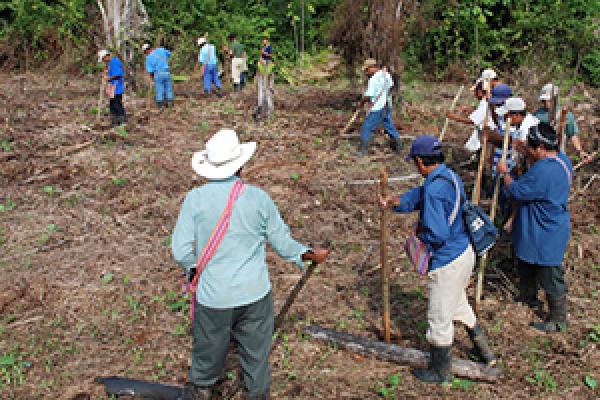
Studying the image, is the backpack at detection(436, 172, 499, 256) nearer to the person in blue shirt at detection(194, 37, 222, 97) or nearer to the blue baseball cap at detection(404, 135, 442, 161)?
the blue baseball cap at detection(404, 135, 442, 161)

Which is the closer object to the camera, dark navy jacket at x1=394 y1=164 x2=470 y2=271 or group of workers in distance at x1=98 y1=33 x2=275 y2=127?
dark navy jacket at x1=394 y1=164 x2=470 y2=271

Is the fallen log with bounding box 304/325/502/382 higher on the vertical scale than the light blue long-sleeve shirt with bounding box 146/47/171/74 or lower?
lower

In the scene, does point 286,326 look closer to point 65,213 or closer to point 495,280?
point 495,280

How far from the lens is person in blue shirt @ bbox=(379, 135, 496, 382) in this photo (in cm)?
359

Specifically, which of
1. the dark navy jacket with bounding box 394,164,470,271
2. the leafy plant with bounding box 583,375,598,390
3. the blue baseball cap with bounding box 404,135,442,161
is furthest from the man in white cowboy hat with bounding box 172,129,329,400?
the leafy plant with bounding box 583,375,598,390

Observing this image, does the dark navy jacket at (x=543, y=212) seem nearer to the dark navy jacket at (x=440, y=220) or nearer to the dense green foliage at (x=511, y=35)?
the dark navy jacket at (x=440, y=220)

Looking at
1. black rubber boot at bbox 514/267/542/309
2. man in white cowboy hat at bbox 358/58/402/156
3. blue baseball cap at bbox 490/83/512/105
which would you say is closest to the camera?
black rubber boot at bbox 514/267/542/309

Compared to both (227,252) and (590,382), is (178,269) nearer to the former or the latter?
(227,252)

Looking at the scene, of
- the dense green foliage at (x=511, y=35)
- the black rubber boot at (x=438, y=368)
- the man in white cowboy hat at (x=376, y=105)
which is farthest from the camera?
the dense green foliage at (x=511, y=35)

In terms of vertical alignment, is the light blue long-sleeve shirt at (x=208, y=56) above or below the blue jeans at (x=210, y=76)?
above

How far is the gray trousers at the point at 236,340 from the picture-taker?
3227 millimetres

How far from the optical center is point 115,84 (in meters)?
9.80

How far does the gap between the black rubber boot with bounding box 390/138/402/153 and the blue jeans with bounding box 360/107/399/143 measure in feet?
0.25

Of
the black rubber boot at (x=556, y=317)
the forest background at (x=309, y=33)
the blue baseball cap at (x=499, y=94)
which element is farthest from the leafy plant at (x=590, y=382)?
the forest background at (x=309, y=33)
